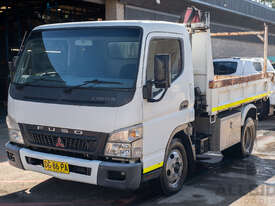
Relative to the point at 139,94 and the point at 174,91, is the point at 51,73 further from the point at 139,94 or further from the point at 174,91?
the point at 174,91

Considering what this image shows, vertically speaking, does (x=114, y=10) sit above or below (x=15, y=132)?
above

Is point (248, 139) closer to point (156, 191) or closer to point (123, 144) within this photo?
point (156, 191)

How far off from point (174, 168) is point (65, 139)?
1.68 meters

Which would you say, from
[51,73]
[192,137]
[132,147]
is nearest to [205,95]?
[192,137]

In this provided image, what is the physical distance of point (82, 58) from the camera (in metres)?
5.00

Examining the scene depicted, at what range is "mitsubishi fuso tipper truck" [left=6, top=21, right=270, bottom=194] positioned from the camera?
179 inches

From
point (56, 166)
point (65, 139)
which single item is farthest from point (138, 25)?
point (56, 166)

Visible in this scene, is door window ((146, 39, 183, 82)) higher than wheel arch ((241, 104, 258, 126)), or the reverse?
door window ((146, 39, 183, 82))

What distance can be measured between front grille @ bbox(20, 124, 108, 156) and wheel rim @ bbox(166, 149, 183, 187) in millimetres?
1215

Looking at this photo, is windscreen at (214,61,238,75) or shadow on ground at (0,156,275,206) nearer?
shadow on ground at (0,156,275,206)

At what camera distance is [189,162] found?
5859 millimetres

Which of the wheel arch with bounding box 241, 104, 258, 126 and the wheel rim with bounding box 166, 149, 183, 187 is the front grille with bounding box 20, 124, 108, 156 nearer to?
the wheel rim with bounding box 166, 149, 183, 187

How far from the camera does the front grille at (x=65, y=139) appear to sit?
4.57m

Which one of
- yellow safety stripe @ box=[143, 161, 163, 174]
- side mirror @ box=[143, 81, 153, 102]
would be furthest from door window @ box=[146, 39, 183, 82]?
yellow safety stripe @ box=[143, 161, 163, 174]
